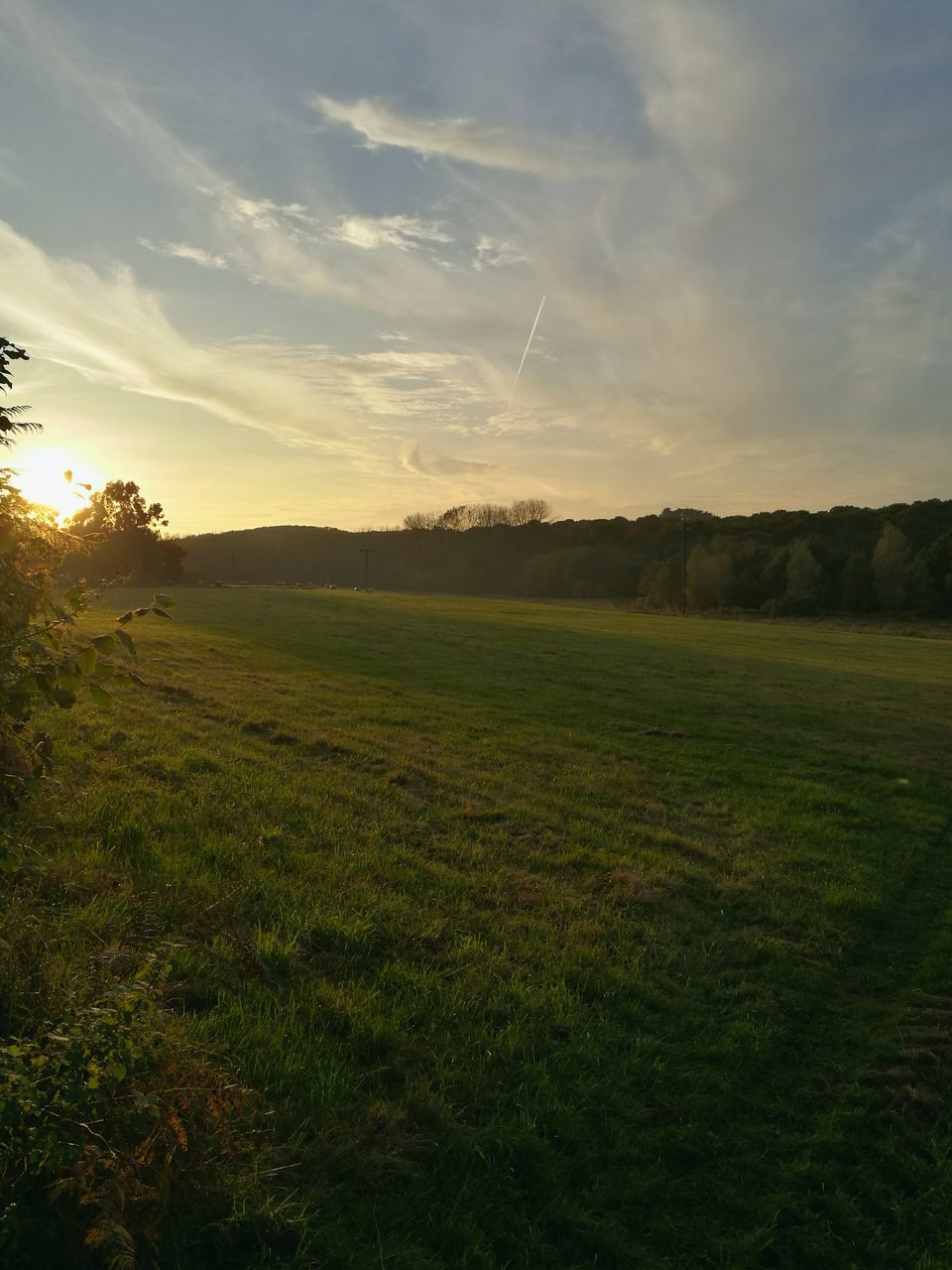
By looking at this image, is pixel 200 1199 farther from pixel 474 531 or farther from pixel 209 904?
pixel 474 531

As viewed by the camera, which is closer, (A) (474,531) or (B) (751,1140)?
(B) (751,1140)

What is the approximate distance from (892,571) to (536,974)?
295ft

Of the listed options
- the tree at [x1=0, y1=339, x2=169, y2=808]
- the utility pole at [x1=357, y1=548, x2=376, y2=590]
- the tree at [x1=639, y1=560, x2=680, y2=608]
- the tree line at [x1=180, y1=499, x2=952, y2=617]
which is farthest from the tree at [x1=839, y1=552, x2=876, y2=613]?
the tree at [x1=0, y1=339, x2=169, y2=808]

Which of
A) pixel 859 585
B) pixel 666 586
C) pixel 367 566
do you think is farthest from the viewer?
pixel 367 566

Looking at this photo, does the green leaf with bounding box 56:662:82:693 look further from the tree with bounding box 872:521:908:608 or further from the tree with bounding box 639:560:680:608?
the tree with bounding box 639:560:680:608

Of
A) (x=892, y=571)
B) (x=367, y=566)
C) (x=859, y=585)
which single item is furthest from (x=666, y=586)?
(x=367, y=566)

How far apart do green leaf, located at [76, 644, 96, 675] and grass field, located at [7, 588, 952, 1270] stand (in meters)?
0.59

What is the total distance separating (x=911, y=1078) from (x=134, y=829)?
21.7ft

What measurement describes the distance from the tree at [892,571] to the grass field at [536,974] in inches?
3093

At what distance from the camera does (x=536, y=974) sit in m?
6.01

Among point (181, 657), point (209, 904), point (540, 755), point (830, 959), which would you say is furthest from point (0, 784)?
point (181, 657)

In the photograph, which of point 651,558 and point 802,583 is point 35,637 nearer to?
point 802,583

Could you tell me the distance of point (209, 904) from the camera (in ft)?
20.4

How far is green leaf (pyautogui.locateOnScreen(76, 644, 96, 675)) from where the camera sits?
3207mm
